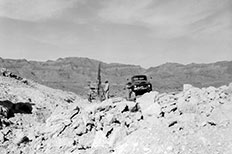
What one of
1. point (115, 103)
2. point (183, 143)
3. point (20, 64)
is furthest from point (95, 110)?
point (20, 64)

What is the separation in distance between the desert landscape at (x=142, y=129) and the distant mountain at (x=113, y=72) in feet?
362

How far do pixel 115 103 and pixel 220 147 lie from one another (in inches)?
185

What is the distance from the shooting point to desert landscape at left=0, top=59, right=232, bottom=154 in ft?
30.0

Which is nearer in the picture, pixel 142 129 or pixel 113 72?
pixel 142 129

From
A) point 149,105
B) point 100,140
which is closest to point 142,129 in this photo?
point 100,140

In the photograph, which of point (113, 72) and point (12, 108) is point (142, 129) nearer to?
point (12, 108)

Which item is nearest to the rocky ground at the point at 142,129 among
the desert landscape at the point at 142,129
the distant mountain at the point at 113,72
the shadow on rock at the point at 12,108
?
the desert landscape at the point at 142,129

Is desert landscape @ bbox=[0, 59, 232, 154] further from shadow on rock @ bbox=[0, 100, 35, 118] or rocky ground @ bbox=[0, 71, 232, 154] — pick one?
shadow on rock @ bbox=[0, 100, 35, 118]

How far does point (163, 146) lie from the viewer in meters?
9.07

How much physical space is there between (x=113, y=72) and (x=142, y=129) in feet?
497

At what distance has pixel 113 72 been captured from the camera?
162 meters

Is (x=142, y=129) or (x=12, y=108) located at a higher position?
(x=142, y=129)

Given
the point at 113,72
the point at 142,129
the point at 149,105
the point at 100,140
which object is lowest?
the point at 100,140

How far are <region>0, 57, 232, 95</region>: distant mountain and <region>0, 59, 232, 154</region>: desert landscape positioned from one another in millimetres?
110253
